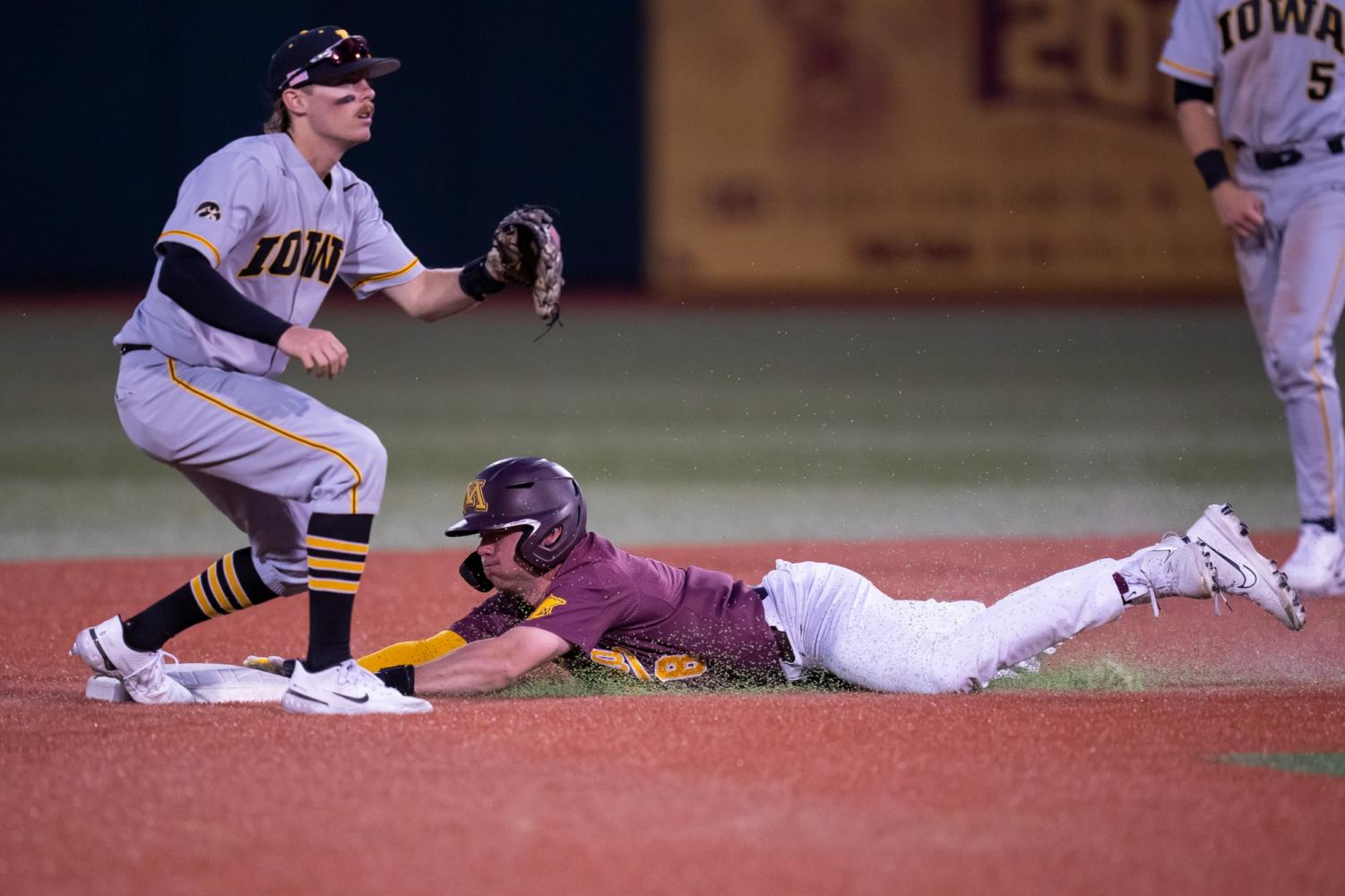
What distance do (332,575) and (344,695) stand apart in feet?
1.09

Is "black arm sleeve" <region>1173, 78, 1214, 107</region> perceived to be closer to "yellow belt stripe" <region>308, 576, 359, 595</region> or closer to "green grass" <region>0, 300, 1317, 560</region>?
"green grass" <region>0, 300, 1317, 560</region>

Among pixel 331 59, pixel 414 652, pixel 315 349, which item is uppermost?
pixel 331 59

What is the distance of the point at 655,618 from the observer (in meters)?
5.08

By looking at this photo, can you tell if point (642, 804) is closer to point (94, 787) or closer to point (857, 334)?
point (94, 787)

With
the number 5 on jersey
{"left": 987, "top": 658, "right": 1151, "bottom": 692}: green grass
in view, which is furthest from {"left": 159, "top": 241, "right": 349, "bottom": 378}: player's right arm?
the number 5 on jersey

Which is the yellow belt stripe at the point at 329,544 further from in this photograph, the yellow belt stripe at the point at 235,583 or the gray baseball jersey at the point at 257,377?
the yellow belt stripe at the point at 235,583

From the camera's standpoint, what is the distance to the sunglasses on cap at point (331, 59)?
16.9 ft

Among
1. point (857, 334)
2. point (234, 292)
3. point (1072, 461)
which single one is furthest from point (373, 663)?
point (857, 334)

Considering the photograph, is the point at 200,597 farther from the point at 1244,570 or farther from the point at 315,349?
the point at 1244,570

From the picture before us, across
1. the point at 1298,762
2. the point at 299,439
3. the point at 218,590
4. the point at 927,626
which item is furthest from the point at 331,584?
the point at 1298,762

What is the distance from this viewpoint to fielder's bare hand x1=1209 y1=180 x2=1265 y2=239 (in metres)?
6.84

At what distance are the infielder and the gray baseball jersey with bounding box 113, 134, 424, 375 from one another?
82 cm

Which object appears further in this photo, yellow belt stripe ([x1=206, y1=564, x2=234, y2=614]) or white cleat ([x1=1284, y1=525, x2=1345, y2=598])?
white cleat ([x1=1284, y1=525, x2=1345, y2=598])

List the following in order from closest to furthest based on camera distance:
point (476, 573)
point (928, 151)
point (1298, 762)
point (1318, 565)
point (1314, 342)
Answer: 1. point (1298, 762)
2. point (476, 573)
3. point (1318, 565)
4. point (1314, 342)
5. point (928, 151)
